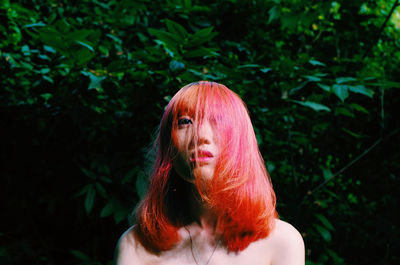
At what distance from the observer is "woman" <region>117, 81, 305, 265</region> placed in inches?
38.9

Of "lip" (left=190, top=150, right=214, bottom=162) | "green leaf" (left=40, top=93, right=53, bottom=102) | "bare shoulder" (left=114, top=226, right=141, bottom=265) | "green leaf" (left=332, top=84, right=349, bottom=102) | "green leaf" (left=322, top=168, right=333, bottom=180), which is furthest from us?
"green leaf" (left=322, top=168, right=333, bottom=180)

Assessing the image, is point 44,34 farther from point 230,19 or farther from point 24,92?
point 230,19

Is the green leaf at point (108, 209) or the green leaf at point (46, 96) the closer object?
the green leaf at point (108, 209)

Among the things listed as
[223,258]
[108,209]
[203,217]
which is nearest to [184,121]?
[203,217]

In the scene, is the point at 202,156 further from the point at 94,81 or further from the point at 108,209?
the point at 108,209

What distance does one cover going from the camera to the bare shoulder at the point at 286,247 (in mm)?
1007

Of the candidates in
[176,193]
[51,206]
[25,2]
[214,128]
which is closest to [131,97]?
[176,193]

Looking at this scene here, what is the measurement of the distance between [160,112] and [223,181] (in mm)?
876

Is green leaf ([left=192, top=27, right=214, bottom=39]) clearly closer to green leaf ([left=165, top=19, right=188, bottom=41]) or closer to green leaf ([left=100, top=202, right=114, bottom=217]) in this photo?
green leaf ([left=165, top=19, right=188, bottom=41])

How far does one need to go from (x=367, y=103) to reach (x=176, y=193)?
177cm

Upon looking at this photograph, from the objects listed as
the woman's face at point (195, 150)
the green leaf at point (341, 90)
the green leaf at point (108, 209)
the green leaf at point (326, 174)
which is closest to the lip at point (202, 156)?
the woman's face at point (195, 150)

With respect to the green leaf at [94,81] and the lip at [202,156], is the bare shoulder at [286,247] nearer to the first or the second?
the lip at [202,156]

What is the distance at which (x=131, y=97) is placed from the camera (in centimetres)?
167

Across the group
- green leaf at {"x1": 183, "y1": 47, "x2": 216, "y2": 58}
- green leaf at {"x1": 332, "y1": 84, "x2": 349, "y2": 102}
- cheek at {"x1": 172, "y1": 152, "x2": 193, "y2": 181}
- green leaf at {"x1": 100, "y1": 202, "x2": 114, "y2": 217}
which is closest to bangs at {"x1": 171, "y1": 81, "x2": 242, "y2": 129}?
cheek at {"x1": 172, "y1": 152, "x2": 193, "y2": 181}
